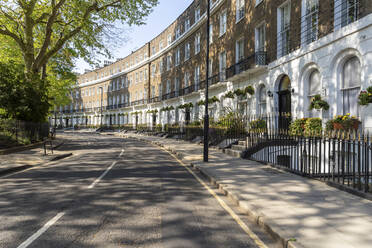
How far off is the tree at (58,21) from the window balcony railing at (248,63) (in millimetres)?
A: 8831

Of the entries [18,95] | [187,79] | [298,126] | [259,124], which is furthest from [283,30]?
[187,79]

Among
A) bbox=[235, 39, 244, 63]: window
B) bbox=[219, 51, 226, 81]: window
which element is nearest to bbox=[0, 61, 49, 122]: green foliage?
bbox=[219, 51, 226, 81]: window

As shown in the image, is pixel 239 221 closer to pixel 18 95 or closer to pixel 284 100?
pixel 284 100

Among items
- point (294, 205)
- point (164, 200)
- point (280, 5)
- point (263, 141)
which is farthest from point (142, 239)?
point (280, 5)

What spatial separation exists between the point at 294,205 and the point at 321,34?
33.8 feet

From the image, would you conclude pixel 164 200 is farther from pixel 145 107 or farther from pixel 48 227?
pixel 145 107

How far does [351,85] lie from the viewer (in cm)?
1075

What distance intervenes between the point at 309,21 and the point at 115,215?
13.5 meters

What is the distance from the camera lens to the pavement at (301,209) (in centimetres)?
362

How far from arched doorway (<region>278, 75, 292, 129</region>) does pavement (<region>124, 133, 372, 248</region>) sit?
25.4 ft

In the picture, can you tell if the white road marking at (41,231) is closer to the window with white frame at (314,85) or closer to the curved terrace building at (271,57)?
the curved terrace building at (271,57)

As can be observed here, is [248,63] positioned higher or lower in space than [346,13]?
lower

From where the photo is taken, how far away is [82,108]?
255 feet

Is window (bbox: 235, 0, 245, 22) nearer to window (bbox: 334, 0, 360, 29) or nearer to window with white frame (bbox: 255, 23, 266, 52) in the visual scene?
window with white frame (bbox: 255, 23, 266, 52)
